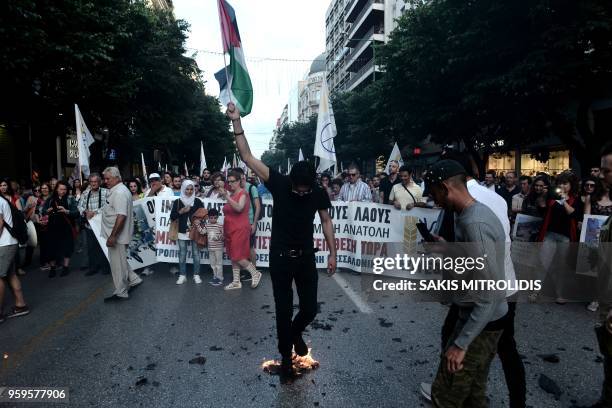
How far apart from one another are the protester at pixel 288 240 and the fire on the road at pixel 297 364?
0.16 meters

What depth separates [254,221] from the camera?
24.2 feet

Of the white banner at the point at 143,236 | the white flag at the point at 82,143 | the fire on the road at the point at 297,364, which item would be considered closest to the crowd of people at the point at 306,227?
the fire on the road at the point at 297,364

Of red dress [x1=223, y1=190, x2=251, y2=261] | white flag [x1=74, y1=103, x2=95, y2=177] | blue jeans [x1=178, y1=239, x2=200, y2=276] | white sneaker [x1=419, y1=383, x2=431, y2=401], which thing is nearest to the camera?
white sneaker [x1=419, y1=383, x2=431, y2=401]

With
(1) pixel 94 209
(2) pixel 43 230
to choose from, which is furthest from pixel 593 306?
(2) pixel 43 230

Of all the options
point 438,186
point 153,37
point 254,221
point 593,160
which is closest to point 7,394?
point 438,186

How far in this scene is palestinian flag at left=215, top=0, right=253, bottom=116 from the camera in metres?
4.70

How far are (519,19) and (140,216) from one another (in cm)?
1279

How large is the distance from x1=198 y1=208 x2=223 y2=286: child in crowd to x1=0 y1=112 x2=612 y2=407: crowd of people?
2 cm

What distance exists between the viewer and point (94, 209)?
7812mm

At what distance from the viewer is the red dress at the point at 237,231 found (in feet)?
22.3

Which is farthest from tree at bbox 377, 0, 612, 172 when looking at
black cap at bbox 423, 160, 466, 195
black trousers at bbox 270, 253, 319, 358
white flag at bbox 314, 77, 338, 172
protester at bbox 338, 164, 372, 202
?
black cap at bbox 423, 160, 466, 195

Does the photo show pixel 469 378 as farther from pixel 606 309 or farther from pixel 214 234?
pixel 214 234

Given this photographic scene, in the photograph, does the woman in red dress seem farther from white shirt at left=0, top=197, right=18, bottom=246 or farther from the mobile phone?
the mobile phone

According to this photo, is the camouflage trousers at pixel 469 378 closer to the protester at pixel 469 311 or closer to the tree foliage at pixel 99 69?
the protester at pixel 469 311
